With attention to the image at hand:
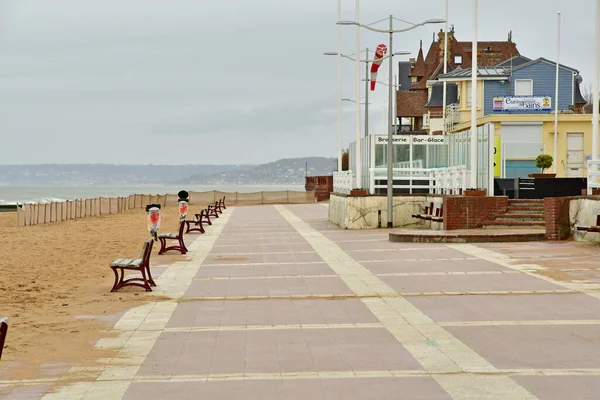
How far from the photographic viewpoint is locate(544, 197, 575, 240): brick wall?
2558 cm

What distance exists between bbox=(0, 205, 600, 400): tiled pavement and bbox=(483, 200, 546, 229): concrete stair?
27.3 feet

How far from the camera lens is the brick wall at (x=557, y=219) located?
2558cm

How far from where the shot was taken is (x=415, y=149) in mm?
38531

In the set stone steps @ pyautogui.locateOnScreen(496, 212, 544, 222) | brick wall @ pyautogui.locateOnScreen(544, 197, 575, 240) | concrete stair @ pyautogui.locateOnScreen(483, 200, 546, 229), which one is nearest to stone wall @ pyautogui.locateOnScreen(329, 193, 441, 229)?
concrete stair @ pyautogui.locateOnScreen(483, 200, 546, 229)

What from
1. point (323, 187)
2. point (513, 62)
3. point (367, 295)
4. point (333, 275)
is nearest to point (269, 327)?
point (367, 295)

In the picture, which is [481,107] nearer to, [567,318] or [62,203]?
[62,203]

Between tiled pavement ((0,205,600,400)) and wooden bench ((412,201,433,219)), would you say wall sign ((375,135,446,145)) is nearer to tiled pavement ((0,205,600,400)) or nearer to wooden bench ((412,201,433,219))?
wooden bench ((412,201,433,219))

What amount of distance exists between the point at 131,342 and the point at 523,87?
5161 cm

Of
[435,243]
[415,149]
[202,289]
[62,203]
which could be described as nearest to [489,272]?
[202,289]

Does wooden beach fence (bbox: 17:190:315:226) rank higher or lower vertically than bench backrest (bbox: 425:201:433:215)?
lower

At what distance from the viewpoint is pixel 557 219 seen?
25.6 m

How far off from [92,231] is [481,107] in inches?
1096

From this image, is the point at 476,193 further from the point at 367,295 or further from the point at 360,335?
the point at 360,335

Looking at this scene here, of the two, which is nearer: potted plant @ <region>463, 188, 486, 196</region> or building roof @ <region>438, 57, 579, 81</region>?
potted plant @ <region>463, 188, 486, 196</region>
